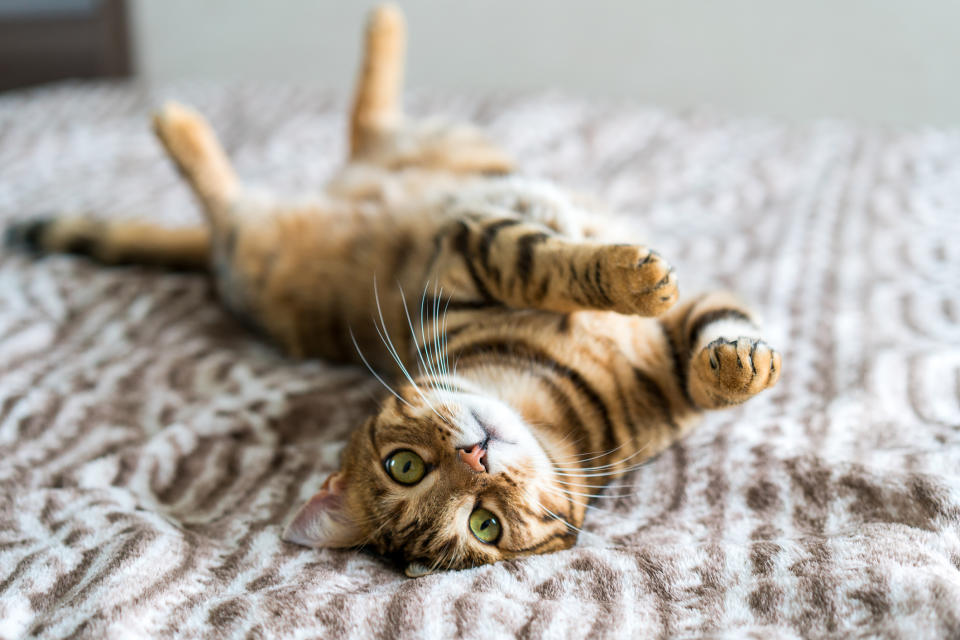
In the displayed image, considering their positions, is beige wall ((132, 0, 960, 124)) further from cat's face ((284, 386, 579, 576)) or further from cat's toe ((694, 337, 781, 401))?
cat's face ((284, 386, 579, 576))

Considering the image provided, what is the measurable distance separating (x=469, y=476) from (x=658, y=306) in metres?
0.32

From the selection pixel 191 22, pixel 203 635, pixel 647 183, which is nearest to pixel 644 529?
pixel 203 635

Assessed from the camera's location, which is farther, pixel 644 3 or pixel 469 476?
pixel 644 3

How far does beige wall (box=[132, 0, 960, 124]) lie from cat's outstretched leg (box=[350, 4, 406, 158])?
117 centimetres

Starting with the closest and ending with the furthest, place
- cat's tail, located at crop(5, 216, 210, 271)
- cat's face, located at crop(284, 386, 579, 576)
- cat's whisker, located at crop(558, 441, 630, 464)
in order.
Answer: cat's face, located at crop(284, 386, 579, 576) → cat's whisker, located at crop(558, 441, 630, 464) → cat's tail, located at crop(5, 216, 210, 271)

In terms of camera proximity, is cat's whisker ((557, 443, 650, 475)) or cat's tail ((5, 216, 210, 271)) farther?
cat's tail ((5, 216, 210, 271))

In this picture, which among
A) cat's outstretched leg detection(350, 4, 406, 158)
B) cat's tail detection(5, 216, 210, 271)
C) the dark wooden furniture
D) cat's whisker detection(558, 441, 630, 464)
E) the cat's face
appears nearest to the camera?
the cat's face

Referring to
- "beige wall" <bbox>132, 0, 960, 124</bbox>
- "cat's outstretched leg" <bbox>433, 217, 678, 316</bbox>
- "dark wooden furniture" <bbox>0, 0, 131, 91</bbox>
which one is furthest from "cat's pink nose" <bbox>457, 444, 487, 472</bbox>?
"dark wooden furniture" <bbox>0, 0, 131, 91</bbox>

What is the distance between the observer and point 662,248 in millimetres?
1640

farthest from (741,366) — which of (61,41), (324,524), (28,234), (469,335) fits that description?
(61,41)

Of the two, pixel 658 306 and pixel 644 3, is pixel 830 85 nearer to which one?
pixel 644 3

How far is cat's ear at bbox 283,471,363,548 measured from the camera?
91 centimetres

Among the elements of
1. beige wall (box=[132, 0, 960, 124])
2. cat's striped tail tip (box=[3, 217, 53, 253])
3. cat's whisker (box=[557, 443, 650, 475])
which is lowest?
cat's striped tail tip (box=[3, 217, 53, 253])

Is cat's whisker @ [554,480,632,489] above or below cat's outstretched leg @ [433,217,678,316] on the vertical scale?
below
